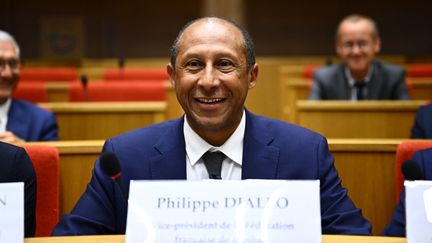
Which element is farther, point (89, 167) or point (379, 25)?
point (379, 25)

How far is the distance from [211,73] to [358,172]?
0.96 metres

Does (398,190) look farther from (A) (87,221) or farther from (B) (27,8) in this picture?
(B) (27,8)

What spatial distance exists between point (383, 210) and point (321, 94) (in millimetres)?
2234

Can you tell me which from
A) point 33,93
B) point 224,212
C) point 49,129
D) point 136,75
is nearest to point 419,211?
point 224,212

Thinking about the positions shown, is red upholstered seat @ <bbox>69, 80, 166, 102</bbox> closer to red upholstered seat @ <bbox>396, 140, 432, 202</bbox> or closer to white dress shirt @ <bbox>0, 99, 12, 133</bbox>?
white dress shirt @ <bbox>0, 99, 12, 133</bbox>

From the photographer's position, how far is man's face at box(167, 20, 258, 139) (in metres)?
1.94

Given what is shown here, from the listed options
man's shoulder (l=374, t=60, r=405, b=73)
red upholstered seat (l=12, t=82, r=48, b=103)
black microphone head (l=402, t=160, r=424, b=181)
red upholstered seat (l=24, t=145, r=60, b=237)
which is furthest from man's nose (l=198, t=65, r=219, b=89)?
red upholstered seat (l=12, t=82, r=48, b=103)

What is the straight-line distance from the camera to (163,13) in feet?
35.9

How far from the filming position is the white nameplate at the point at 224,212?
148 cm

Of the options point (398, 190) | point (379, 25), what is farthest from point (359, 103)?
point (379, 25)

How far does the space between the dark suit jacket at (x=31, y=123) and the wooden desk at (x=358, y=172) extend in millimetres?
893

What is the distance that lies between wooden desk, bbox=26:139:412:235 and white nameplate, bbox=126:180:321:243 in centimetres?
113

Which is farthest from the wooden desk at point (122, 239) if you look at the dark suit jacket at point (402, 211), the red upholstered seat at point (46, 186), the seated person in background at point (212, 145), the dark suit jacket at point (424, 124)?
the dark suit jacket at point (424, 124)

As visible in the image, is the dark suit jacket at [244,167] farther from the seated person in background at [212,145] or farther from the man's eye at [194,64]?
the man's eye at [194,64]
